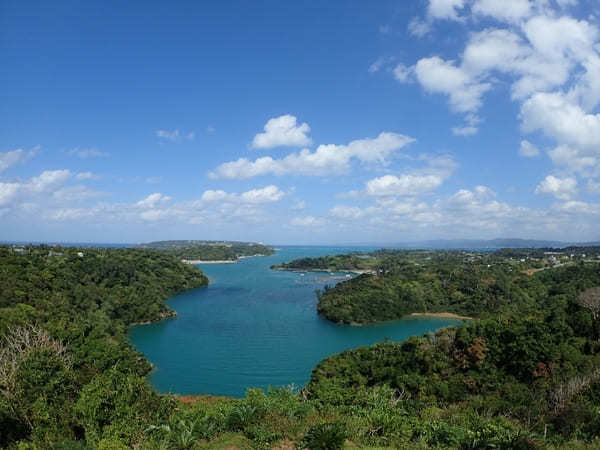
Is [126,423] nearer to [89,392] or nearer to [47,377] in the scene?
[89,392]

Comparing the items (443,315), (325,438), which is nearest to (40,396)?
(325,438)

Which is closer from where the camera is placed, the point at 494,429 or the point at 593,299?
the point at 494,429

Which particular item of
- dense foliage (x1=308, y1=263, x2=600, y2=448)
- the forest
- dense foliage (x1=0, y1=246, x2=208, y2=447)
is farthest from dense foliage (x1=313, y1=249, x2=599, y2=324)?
dense foliage (x1=0, y1=246, x2=208, y2=447)

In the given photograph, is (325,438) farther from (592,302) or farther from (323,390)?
(592,302)

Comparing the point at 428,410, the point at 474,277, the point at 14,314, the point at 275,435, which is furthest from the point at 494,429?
the point at 474,277

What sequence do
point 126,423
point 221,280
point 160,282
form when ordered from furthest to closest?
point 221,280, point 160,282, point 126,423

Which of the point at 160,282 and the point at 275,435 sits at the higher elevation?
the point at 275,435
